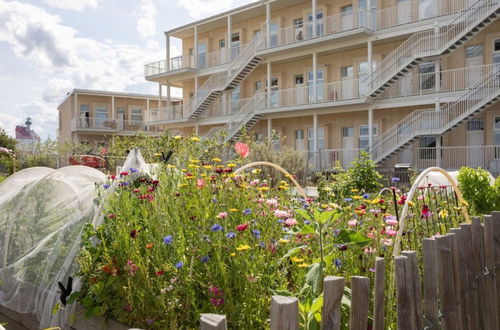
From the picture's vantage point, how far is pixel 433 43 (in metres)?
21.2

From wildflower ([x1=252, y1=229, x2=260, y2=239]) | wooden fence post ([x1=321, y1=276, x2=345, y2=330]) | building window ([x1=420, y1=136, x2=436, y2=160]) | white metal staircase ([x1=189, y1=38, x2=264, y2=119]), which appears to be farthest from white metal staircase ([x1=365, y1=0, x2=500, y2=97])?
wooden fence post ([x1=321, y1=276, x2=345, y2=330])

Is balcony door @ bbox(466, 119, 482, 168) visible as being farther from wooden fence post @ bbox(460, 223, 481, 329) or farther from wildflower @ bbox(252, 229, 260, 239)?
wildflower @ bbox(252, 229, 260, 239)

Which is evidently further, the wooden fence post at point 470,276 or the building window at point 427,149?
the building window at point 427,149

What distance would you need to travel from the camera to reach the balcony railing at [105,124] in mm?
43281

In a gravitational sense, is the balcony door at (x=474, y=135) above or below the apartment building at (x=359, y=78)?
below

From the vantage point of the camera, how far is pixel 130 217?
401cm

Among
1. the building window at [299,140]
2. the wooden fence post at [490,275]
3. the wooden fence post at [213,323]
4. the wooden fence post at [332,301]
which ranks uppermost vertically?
the building window at [299,140]

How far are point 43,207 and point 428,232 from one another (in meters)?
4.08

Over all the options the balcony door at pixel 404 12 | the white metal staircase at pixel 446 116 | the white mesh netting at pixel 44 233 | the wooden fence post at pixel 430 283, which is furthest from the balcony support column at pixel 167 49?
the wooden fence post at pixel 430 283

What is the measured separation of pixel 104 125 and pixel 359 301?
44.9 m

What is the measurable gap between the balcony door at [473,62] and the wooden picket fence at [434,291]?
63.4 feet

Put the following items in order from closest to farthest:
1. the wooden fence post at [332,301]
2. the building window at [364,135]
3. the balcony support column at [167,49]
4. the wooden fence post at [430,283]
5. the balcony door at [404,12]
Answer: the wooden fence post at [332,301] → the wooden fence post at [430,283] → the balcony door at [404,12] → the building window at [364,135] → the balcony support column at [167,49]

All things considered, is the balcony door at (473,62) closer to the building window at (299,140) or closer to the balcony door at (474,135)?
the balcony door at (474,135)

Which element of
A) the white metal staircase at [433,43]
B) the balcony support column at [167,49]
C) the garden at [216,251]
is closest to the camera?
the garden at [216,251]
